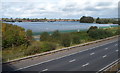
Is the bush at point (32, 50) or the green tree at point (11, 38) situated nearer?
the bush at point (32, 50)

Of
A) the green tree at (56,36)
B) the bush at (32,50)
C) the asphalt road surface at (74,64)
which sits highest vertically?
the green tree at (56,36)

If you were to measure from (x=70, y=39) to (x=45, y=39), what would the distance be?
4.71 meters

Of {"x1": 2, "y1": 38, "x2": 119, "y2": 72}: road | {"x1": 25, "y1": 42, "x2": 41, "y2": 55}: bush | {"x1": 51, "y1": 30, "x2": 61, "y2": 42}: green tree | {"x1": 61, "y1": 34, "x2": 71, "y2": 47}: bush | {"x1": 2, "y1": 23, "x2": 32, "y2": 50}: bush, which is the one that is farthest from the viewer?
{"x1": 51, "y1": 30, "x2": 61, "y2": 42}: green tree

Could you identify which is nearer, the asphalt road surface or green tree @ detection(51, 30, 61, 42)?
the asphalt road surface

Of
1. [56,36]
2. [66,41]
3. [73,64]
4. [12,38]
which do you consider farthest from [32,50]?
[56,36]

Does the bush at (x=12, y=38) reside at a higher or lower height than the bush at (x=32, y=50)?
higher

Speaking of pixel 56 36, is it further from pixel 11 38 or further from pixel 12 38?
pixel 11 38

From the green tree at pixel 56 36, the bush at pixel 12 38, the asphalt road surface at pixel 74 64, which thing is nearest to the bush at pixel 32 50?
the bush at pixel 12 38

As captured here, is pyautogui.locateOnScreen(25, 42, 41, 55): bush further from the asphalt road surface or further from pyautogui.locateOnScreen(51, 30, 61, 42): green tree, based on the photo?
pyautogui.locateOnScreen(51, 30, 61, 42): green tree

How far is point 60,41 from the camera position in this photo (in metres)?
35.3

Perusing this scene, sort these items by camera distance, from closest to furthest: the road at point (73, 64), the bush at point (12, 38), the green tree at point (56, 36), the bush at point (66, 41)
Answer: the road at point (73, 64)
the bush at point (12, 38)
the bush at point (66, 41)
the green tree at point (56, 36)

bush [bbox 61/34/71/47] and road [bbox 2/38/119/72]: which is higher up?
bush [bbox 61/34/71/47]

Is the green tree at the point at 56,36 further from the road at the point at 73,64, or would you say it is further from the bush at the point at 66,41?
the road at the point at 73,64

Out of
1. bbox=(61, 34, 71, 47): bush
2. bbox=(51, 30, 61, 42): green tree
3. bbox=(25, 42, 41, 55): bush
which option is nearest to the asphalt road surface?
bbox=(25, 42, 41, 55): bush
